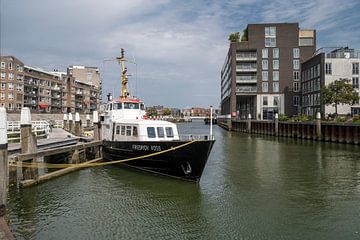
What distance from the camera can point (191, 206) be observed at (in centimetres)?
1372

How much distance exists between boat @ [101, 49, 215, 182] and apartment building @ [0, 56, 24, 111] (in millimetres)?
71681

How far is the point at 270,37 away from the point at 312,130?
4484 cm

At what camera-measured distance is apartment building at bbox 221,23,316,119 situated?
8506 centimetres

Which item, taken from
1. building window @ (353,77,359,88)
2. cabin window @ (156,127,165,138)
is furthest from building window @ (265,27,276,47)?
cabin window @ (156,127,165,138)

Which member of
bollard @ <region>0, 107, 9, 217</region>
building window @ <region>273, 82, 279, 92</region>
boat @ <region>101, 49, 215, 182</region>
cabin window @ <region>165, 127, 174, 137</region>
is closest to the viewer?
bollard @ <region>0, 107, 9, 217</region>

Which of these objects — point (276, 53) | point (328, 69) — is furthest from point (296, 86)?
point (328, 69)

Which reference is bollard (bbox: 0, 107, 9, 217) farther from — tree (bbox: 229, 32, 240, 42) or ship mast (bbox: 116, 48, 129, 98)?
tree (bbox: 229, 32, 240, 42)

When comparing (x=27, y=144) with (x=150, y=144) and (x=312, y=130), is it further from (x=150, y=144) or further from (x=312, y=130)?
(x=312, y=130)

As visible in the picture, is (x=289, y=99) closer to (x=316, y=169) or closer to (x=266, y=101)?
Answer: (x=266, y=101)

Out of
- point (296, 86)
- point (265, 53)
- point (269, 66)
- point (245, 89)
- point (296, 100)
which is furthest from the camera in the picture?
point (245, 89)

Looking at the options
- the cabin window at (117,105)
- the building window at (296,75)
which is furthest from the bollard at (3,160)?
the building window at (296,75)

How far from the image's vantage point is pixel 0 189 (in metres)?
9.43

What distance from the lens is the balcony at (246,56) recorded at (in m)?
86.1

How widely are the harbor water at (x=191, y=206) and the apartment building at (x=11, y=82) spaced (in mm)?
74869
